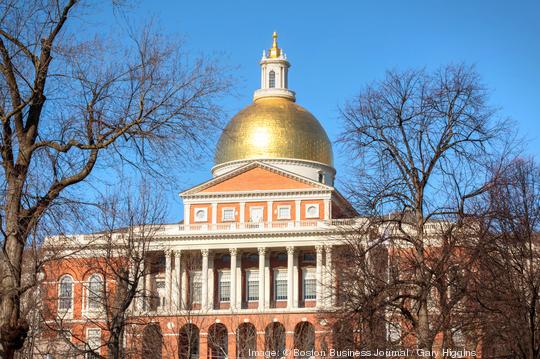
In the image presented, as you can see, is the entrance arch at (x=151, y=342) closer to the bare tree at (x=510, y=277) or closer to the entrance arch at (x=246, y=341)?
the entrance arch at (x=246, y=341)

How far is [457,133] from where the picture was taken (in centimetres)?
2816

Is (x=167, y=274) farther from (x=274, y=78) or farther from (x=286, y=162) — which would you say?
(x=274, y=78)

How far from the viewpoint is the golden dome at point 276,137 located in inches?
4154

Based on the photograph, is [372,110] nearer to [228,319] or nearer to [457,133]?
[457,133]

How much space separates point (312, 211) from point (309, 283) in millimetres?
6509

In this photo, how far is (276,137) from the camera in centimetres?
10575

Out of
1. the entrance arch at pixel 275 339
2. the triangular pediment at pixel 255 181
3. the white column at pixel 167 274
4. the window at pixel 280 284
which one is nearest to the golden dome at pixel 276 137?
the triangular pediment at pixel 255 181

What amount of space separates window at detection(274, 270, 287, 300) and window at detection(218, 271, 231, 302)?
4.27 m

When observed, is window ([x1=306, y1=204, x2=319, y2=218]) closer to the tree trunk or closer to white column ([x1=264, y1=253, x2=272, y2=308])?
white column ([x1=264, y1=253, x2=272, y2=308])

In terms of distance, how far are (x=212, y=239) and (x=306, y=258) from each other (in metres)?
8.80

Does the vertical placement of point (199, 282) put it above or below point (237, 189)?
below

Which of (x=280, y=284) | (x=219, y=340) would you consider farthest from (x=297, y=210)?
(x=219, y=340)

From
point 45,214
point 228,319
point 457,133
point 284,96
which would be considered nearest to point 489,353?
point 457,133

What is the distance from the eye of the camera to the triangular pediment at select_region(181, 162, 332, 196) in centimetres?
9875
